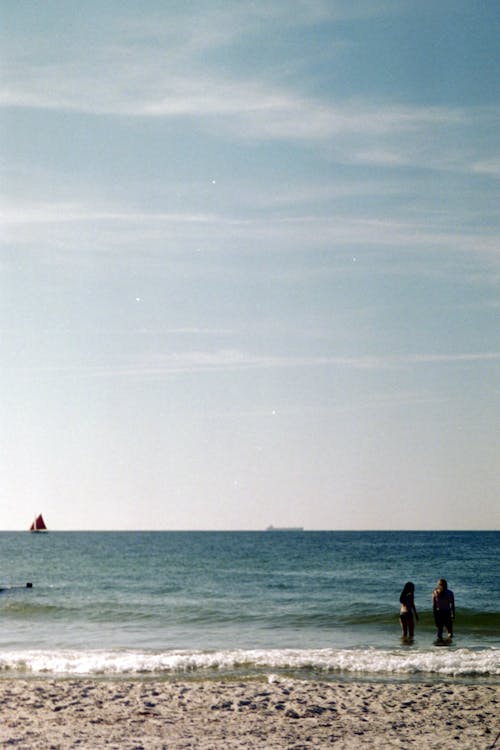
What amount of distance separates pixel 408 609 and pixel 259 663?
16.5ft

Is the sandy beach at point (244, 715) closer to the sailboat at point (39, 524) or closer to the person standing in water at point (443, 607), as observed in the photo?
the person standing in water at point (443, 607)

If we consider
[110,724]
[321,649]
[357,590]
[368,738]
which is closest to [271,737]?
[368,738]

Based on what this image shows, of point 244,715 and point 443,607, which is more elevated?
point 443,607

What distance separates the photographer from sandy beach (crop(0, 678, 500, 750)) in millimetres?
10461

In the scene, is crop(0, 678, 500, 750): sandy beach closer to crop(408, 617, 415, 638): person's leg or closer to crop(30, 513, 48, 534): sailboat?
crop(408, 617, 415, 638): person's leg

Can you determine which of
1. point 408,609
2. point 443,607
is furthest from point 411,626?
point 443,607

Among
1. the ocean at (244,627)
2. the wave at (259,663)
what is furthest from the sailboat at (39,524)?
the wave at (259,663)

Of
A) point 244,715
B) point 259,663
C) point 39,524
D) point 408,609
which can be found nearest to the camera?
point 244,715

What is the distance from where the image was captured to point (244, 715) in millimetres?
11961

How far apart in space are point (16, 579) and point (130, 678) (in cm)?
3845

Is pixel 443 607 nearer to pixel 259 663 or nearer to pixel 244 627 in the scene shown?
pixel 259 663

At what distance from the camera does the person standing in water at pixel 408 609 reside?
64.7 ft

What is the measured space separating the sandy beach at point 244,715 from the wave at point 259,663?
1439 millimetres

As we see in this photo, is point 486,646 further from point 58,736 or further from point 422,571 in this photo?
point 422,571
